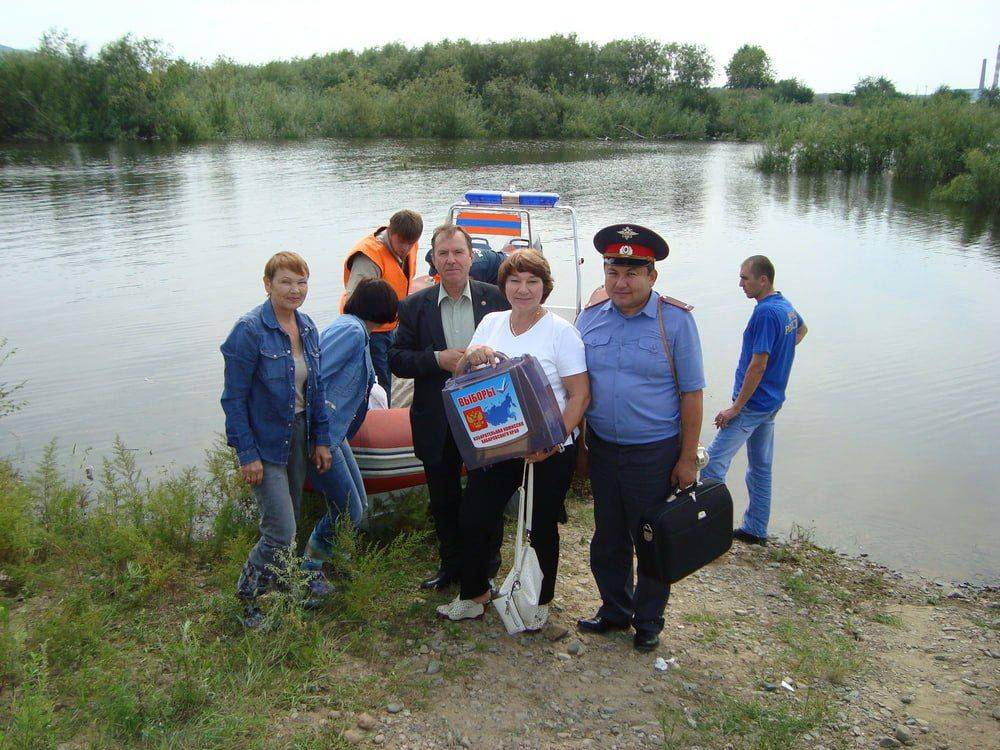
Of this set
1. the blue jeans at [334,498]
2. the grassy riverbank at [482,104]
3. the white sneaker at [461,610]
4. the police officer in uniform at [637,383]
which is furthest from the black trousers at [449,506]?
the grassy riverbank at [482,104]

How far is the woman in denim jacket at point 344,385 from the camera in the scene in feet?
11.0

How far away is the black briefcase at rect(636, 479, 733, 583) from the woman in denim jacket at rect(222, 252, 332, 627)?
50.3 inches

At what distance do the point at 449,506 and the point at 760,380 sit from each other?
184 centimetres

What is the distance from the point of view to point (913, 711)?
9.54 feet

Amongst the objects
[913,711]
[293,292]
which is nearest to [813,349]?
[913,711]

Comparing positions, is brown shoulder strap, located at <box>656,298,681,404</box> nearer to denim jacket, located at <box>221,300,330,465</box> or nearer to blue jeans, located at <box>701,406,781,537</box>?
denim jacket, located at <box>221,300,330,465</box>

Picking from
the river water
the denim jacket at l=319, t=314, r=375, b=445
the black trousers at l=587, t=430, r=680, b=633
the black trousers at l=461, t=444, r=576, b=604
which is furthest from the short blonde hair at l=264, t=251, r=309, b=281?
the river water

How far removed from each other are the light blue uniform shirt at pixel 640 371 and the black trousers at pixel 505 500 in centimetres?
22

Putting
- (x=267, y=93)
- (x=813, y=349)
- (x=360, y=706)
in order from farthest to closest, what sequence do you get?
(x=267, y=93)
(x=813, y=349)
(x=360, y=706)

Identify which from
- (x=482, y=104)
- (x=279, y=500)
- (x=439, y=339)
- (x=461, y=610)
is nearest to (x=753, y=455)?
(x=461, y=610)

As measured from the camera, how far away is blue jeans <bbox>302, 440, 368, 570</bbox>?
3.37 metres

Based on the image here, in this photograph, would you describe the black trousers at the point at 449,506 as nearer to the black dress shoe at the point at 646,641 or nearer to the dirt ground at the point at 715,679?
the dirt ground at the point at 715,679

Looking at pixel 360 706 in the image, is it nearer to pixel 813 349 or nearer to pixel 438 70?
pixel 813 349

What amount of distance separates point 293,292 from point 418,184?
1661cm
